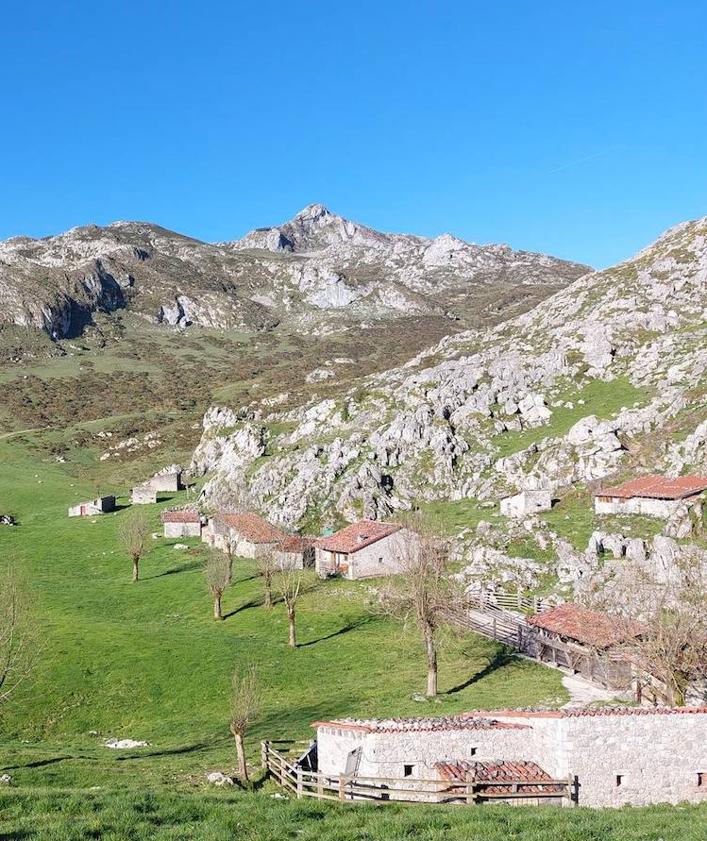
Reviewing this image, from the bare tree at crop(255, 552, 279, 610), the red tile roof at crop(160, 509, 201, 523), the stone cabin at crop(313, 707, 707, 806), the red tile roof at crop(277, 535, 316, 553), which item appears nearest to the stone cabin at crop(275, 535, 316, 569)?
the red tile roof at crop(277, 535, 316, 553)

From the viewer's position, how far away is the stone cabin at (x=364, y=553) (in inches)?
2734

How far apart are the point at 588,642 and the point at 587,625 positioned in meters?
2.23

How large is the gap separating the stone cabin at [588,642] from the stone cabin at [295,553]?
24733mm

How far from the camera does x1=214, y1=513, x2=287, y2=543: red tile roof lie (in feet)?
252

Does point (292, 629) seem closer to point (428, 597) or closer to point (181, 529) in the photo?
point (428, 597)

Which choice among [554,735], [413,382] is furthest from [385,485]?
[554,735]

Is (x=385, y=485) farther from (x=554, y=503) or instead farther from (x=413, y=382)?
(x=413, y=382)

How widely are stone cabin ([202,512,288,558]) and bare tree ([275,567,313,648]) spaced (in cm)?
514

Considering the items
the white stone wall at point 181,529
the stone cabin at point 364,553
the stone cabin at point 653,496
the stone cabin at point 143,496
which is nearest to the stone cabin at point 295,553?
the stone cabin at point 364,553

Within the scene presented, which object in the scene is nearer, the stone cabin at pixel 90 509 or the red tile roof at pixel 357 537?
the red tile roof at pixel 357 537

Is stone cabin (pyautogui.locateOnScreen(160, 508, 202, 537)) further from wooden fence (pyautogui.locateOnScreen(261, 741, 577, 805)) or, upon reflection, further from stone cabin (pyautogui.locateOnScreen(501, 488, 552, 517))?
wooden fence (pyautogui.locateOnScreen(261, 741, 577, 805))

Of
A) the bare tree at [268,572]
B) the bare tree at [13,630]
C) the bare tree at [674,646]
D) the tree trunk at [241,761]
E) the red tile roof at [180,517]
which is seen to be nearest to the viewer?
the tree trunk at [241,761]

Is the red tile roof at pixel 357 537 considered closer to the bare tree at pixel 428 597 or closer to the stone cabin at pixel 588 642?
the bare tree at pixel 428 597

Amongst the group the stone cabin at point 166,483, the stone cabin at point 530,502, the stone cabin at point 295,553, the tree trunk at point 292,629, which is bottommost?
the tree trunk at point 292,629
